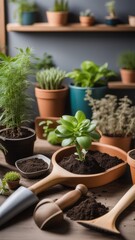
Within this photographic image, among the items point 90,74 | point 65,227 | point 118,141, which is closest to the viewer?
point 65,227

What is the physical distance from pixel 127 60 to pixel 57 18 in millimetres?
399

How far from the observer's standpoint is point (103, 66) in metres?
1.85

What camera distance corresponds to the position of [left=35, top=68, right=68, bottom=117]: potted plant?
5.91 ft

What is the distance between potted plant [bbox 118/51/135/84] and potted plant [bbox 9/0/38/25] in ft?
1.59

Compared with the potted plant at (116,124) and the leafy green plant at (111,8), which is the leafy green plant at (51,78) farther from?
the leafy green plant at (111,8)

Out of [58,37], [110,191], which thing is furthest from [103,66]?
[110,191]

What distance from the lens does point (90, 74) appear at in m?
1.81

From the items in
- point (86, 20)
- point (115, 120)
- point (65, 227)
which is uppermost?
point (86, 20)

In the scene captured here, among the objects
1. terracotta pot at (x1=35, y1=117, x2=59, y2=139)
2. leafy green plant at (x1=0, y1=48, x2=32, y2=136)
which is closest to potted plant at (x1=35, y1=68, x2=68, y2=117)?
terracotta pot at (x1=35, y1=117, x2=59, y2=139)

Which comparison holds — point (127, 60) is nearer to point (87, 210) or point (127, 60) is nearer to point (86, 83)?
point (86, 83)

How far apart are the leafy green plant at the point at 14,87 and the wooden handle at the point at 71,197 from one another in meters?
0.38

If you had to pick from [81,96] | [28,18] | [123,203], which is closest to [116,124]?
[81,96]

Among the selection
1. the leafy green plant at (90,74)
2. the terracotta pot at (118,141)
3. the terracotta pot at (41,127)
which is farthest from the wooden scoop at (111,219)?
the leafy green plant at (90,74)

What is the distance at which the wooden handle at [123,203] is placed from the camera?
1092 mm
